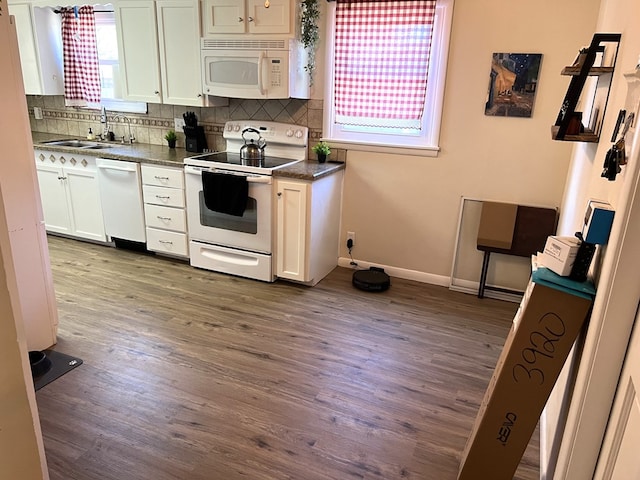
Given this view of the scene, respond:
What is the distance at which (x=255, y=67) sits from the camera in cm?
359

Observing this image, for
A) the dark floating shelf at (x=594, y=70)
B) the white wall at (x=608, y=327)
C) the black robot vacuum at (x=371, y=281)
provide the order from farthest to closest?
the black robot vacuum at (x=371, y=281), the dark floating shelf at (x=594, y=70), the white wall at (x=608, y=327)

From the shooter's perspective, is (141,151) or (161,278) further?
(141,151)

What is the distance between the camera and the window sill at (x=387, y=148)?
3.57m

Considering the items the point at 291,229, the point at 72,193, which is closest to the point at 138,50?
the point at 72,193

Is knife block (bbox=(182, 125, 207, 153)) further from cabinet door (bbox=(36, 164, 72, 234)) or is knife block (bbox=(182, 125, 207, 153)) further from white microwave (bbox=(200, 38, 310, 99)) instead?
cabinet door (bbox=(36, 164, 72, 234))

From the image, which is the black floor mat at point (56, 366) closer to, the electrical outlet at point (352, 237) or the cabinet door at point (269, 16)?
the electrical outlet at point (352, 237)

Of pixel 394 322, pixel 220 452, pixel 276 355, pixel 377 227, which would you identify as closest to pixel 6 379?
pixel 220 452

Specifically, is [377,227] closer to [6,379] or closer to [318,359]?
[318,359]

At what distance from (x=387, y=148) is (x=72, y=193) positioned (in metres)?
2.90

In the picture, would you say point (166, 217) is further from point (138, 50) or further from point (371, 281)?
point (371, 281)

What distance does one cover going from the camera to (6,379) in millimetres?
641

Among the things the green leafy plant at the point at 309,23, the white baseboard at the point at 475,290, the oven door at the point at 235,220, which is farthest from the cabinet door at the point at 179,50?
the white baseboard at the point at 475,290

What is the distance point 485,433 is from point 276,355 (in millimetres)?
1345

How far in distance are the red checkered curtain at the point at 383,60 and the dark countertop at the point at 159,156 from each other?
20.9 inches
